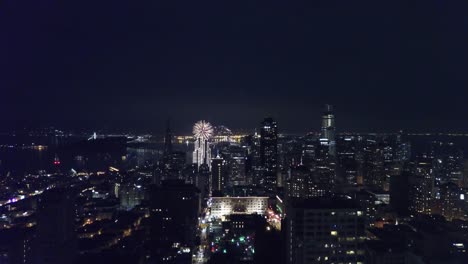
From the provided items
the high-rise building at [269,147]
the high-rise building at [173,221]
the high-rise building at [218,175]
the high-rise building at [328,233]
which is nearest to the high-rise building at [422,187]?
the high-rise building at [173,221]

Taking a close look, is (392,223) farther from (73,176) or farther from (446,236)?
(73,176)

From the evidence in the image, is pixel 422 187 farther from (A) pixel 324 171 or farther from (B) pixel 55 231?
(B) pixel 55 231

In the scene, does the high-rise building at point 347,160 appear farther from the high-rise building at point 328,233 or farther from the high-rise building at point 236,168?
the high-rise building at point 328,233

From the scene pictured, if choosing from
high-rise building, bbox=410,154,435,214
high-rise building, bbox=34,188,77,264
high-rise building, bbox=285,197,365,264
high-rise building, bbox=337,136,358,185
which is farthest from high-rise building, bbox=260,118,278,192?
high-rise building, bbox=285,197,365,264

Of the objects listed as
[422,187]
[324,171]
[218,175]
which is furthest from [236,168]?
[422,187]

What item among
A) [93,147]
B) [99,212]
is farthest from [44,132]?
[99,212]
